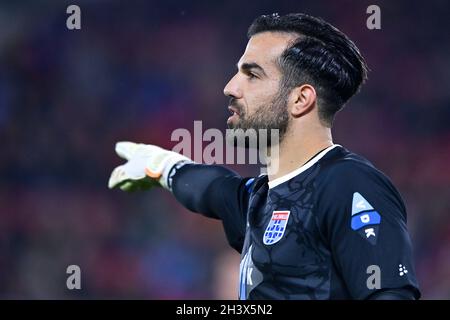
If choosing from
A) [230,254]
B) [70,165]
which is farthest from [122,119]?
[230,254]

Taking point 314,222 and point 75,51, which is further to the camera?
point 75,51

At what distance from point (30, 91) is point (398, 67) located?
340cm

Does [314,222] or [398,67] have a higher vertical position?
[398,67]

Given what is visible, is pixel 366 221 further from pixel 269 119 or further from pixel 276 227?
pixel 269 119

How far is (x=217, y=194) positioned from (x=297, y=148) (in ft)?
1.88

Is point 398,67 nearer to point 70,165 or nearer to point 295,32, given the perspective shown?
point 70,165

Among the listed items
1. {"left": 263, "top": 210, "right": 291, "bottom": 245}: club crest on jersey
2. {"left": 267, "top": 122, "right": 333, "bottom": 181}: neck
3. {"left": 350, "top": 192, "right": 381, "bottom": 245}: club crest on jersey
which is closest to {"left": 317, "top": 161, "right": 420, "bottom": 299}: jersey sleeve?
{"left": 350, "top": 192, "right": 381, "bottom": 245}: club crest on jersey

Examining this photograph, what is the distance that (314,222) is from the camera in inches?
100

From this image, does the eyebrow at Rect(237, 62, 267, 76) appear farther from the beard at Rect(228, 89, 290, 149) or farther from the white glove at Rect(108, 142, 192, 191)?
the white glove at Rect(108, 142, 192, 191)

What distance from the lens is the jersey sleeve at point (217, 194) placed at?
3.17m

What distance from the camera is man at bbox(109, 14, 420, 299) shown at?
2.39m

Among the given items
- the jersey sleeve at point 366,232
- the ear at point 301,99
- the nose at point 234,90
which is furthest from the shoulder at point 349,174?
the nose at point 234,90

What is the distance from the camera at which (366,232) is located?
238cm

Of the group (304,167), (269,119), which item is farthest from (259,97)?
(304,167)
